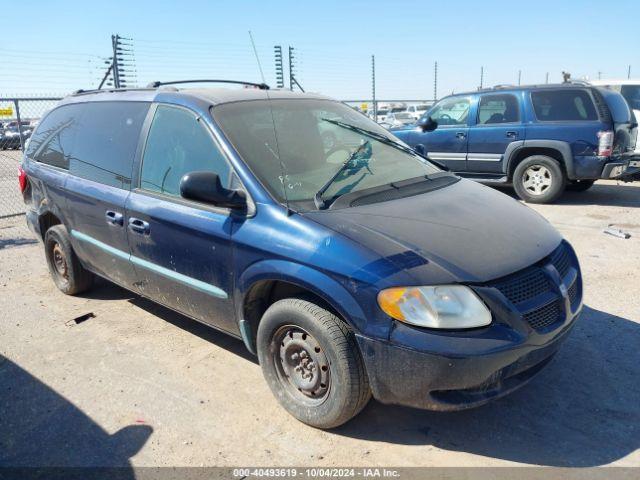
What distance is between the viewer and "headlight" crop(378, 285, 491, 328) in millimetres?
2428

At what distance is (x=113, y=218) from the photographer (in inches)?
152

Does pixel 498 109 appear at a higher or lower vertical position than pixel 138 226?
higher

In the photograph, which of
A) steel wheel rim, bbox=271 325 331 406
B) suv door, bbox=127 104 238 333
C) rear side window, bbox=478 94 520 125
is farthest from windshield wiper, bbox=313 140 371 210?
rear side window, bbox=478 94 520 125

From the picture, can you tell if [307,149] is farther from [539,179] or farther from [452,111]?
[452,111]

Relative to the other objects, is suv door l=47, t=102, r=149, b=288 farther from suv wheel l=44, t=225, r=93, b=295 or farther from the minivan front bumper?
the minivan front bumper

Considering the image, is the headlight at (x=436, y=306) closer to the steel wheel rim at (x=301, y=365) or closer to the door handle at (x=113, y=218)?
the steel wheel rim at (x=301, y=365)

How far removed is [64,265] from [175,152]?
2.18m

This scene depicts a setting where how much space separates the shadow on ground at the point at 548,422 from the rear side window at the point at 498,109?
6144 mm

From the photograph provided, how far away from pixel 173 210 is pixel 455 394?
202 cm

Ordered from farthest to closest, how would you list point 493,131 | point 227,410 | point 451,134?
point 451,134 → point 493,131 → point 227,410

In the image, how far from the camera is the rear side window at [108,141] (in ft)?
12.6

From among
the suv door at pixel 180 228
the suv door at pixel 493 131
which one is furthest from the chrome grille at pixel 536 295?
the suv door at pixel 493 131

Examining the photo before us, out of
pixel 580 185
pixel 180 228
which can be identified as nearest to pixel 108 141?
pixel 180 228

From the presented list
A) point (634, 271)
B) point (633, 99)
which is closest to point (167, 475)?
point (634, 271)
